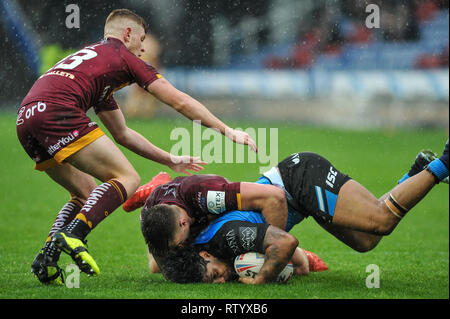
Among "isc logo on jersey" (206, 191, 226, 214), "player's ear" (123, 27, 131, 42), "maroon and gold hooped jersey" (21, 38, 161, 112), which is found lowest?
"isc logo on jersey" (206, 191, 226, 214)

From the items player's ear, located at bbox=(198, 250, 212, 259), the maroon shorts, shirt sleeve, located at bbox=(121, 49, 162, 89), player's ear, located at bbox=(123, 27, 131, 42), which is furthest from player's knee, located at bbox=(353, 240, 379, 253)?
player's ear, located at bbox=(123, 27, 131, 42)

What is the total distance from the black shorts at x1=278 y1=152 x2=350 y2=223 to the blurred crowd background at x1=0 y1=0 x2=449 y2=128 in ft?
46.3

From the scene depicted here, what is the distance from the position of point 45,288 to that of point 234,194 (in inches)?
59.5

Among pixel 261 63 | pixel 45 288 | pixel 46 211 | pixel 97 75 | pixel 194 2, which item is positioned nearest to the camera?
pixel 45 288

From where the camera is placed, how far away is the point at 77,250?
14.6 ft

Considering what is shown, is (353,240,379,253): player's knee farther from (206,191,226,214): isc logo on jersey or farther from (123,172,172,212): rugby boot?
(123,172,172,212): rugby boot

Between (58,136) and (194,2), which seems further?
(194,2)

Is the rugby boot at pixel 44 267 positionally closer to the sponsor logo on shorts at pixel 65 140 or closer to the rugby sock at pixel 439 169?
the sponsor logo on shorts at pixel 65 140

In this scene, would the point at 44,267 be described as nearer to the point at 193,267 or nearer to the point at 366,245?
the point at 193,267

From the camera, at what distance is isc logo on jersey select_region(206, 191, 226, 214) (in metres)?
4.88

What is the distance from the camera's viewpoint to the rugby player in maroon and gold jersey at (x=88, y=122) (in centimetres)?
482

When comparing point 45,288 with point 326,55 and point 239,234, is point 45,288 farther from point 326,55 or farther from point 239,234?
point 326,55

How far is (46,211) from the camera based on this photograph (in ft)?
31.7

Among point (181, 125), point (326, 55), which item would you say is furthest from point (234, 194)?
point (326, 55)
